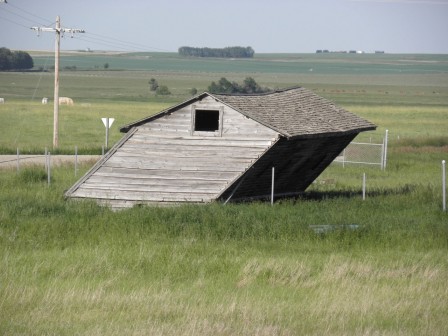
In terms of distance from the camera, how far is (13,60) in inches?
7367

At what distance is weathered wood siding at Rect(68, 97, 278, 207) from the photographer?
89.2 feet

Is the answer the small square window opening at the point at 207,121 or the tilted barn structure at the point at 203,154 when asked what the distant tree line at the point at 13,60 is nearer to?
the small square window opening at the point at 207,121

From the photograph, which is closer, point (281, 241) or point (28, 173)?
point (281, 241)

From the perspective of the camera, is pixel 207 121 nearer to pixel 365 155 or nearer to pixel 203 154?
pixel 203 154

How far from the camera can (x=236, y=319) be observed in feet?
47.3

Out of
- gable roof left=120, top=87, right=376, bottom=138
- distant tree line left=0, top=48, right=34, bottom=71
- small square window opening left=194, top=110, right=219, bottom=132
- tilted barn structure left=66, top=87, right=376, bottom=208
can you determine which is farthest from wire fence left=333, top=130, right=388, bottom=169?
distant tree line left=0, top=48, right=34, bottom=71

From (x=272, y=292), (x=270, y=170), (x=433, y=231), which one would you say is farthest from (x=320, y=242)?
(x=270, y=170)

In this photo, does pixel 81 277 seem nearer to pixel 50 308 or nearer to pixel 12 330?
pixel 50 308

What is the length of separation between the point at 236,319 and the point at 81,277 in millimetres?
3955

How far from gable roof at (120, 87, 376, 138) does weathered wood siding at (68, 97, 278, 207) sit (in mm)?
263

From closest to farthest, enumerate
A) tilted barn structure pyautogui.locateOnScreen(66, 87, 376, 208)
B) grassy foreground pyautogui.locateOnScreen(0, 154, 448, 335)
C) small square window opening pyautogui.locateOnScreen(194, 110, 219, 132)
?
grassy foreground pyautogui.locateOnScreen(0, 154, 448, 335) → tilted barn structure pyautogui.locateOnScreen(66, 87, 376, 208) → small square window opening pyautogui.locateOnScreen(194, 110, 219, 132)

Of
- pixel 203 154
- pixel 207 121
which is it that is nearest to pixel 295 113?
pixel 207 121

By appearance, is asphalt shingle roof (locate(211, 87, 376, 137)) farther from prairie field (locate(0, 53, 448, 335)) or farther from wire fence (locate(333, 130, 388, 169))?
wire fence (locate(333, 130, 388, 169))

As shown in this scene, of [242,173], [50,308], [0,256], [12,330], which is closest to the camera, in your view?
[12,330]
